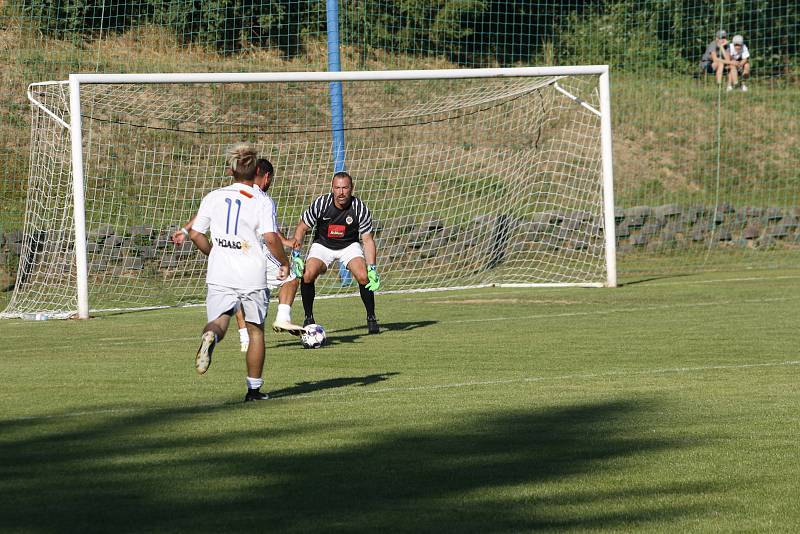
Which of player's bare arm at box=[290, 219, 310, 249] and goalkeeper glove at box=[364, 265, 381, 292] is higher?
player's bare arm at box=[290, 219, 310, 249]

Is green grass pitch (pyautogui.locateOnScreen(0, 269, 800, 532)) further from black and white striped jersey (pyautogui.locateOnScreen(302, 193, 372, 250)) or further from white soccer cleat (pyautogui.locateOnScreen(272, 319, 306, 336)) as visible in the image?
black and white striped jersey (pyautogui.locateOnScreen(302, 193, 372, 250))

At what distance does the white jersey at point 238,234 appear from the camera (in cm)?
857

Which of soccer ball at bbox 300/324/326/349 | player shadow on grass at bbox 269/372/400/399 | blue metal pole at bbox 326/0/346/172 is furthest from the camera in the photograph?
blue metal pole at bbox 326/0/346/172

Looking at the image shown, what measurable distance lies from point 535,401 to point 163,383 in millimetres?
3125

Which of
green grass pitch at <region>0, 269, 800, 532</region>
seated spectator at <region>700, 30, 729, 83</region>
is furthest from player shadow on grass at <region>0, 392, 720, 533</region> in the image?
seated spectator at <region>700, 30, 729, 83</region>

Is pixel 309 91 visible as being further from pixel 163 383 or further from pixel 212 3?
pixel 163 383

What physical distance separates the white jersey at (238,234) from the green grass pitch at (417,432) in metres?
0.91

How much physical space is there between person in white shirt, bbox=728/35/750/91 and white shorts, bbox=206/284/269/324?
2338 cm

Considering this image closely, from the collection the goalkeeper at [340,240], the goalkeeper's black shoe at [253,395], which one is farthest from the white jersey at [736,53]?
the goalkeeper's black shoe at [253,395]

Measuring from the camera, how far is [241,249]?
8.62 meters

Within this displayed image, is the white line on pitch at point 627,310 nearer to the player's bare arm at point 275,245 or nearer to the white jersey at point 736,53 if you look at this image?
the player's bare arm at point 275,245

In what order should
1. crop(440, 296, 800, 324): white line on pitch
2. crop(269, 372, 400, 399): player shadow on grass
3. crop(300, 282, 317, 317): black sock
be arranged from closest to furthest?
crop(269, 372, 400, 399): player shadow on grass
crop(300, 282, 317, 317): black sock
crop(440, 296, 800, 324): white line on pitch

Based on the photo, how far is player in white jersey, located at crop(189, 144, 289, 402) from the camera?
8.56 metres

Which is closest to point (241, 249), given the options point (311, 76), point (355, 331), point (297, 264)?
point (297, 264)
